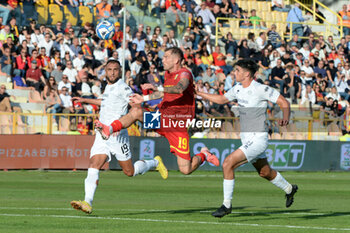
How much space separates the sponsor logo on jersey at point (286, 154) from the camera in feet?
96.2

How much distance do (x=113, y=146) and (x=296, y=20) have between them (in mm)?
31339

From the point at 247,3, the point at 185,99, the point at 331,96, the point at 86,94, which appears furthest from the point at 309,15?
the point at 185,99

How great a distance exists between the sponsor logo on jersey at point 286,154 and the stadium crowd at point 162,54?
222cm

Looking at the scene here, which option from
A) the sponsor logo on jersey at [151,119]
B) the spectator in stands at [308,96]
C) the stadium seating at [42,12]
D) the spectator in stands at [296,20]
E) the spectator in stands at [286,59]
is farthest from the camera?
the spectator in stands at [296,20]

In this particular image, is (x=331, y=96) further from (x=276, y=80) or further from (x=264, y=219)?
(x=264, y=219)

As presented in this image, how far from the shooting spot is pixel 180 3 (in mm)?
37594

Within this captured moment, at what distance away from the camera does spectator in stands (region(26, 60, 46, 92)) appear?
2907 cm

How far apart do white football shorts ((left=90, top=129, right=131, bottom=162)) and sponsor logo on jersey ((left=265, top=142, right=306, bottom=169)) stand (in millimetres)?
16382

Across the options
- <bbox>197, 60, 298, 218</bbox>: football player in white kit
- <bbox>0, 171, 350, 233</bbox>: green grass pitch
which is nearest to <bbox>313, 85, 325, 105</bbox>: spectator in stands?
<bbox>0, 171, 350, 233</bbox>: green grass pitch

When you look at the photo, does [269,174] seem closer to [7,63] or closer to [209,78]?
[7,63]

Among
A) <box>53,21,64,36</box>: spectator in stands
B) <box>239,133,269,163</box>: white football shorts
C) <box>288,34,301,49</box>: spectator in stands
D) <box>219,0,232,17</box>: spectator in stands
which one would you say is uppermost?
<box>219,0,232,17</box>: spectator in stands

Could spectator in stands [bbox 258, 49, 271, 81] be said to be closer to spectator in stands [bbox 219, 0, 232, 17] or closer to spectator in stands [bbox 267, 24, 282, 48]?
spectator in stands [bbox 267, 24, 282, 48]

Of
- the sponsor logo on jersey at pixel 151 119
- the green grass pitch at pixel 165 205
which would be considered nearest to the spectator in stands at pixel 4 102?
the green grass pitch at pixel 165 205

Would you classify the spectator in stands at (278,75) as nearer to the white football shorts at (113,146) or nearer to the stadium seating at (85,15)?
the stadium seating at (85,15)
